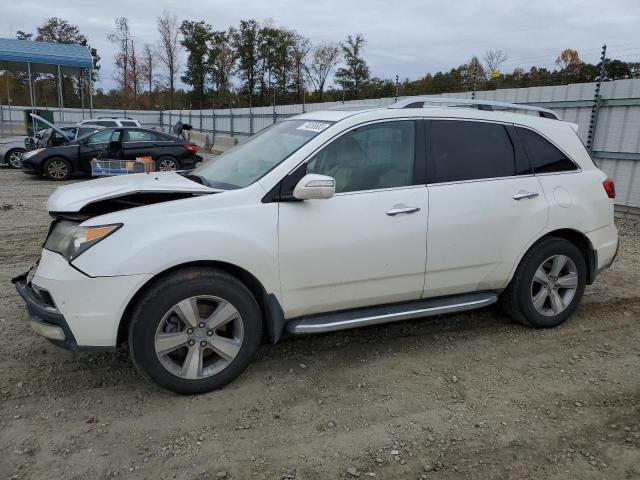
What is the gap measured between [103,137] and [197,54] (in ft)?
145

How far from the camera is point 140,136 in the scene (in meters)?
14.7

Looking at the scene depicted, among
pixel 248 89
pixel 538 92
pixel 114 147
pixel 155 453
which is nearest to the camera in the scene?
pixel 155 453

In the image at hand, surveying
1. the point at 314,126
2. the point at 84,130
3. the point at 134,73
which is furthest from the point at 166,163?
the point at 134,73

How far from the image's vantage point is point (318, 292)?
350 cm

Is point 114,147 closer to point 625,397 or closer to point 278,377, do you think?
point 278,377

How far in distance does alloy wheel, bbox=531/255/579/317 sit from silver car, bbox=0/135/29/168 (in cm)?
1694

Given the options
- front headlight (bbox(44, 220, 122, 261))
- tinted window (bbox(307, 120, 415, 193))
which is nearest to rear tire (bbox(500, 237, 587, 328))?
tinted window (bbox(307, 120, 415, 193))

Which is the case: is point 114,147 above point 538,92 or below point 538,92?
below

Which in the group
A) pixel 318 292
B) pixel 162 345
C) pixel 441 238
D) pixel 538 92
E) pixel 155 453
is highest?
pixel 538 92

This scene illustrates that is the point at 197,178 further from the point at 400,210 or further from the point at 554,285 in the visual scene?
the point at 554,285

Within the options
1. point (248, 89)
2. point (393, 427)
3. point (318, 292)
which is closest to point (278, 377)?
point (318, 292)

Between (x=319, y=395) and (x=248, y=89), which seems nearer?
(x=319, y=395)

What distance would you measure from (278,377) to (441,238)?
1.54 meters

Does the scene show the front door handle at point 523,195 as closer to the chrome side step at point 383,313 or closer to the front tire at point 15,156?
the chrome side step at point 383,313
